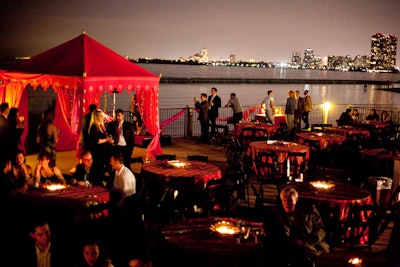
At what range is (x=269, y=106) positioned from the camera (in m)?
17.0

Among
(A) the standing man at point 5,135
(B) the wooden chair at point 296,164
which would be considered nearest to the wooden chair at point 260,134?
(B) the wooden chair at point 296,164

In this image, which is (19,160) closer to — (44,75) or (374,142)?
(44,75)

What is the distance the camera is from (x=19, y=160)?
25.9 ft

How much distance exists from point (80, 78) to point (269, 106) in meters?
7.99

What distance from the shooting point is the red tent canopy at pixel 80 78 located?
1114cm

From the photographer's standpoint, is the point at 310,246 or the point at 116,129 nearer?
the point at 310,246

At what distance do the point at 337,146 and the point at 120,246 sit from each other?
27.6 ft

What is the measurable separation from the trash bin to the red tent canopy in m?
6.12

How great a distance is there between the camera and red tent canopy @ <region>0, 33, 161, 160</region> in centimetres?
1114

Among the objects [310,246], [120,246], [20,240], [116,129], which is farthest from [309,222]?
[116,129]

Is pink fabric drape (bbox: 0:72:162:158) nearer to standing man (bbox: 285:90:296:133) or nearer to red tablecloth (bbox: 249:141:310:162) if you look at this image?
red tablecloth (bbox: 249:141:310:162)

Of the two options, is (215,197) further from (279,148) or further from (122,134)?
(279,148)

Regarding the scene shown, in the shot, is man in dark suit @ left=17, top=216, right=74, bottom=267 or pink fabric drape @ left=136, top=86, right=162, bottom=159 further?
pink fabric drape @ left=136, top=86, right=162, bottom=159

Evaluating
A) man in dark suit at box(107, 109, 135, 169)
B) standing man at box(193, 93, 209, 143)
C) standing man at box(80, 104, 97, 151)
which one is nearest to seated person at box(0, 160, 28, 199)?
standing man at box(80, 104, 97, 151)
